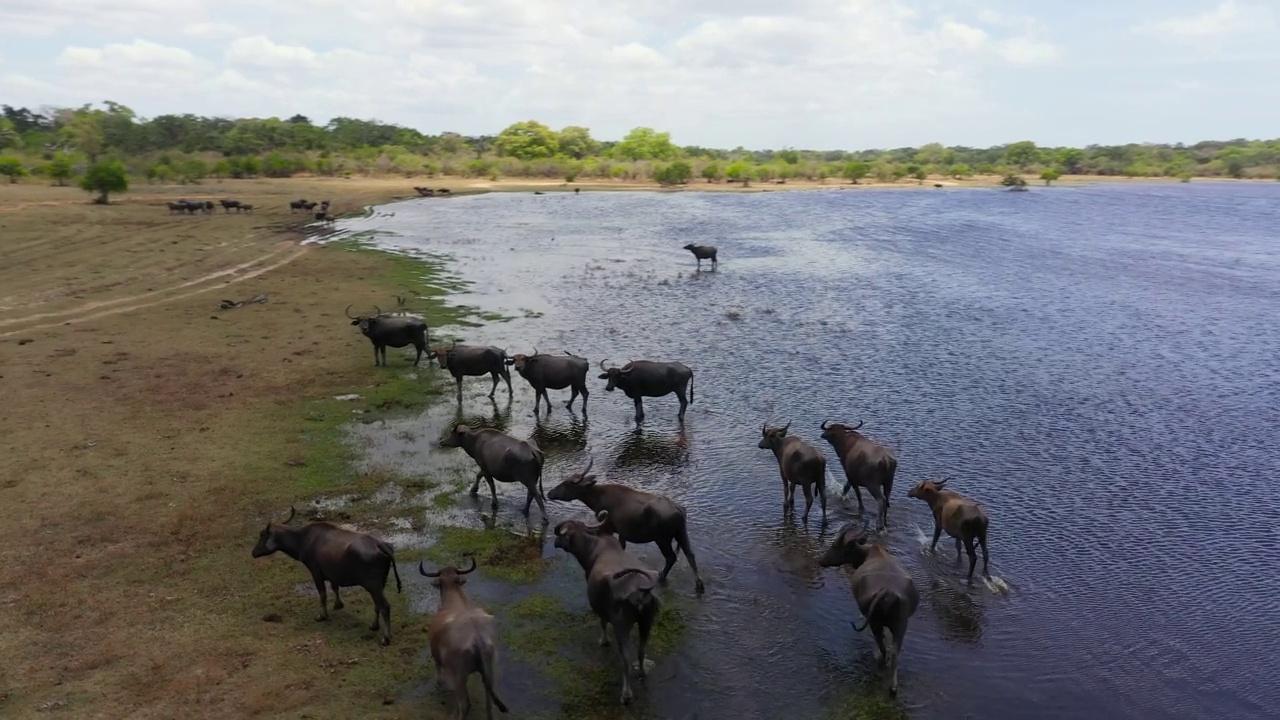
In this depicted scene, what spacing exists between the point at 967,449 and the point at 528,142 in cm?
10273

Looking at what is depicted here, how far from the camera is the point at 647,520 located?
973 cm

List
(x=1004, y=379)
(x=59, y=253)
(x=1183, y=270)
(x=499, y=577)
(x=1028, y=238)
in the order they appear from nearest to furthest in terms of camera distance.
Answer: (x=499, y=577)
(x=1004, y=379)
(x=59, y=253)
(x=1183, y=270)
(x=1028, y=238)

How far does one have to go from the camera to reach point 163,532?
10.6 m

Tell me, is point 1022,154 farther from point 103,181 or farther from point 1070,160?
point 103,181

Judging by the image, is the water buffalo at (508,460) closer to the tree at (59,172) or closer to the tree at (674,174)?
the tree at (59,172)

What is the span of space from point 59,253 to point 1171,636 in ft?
114

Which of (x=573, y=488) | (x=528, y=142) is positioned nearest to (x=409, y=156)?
(x=528, y=142)

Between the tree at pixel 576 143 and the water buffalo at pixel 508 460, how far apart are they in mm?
107192

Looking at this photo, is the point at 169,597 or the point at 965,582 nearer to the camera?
the point at 169,597

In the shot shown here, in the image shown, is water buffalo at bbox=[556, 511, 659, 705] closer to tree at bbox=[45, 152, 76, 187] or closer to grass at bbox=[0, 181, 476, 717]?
grass at bbox=[0, 181, 476, 717]

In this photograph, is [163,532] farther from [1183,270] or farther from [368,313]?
[1183,270]

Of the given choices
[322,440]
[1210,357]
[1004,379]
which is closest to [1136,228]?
[1210,357]

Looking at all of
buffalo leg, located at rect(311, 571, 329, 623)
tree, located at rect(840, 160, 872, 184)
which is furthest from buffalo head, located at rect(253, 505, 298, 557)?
tree, located at rect(840, 160, 872, 184)

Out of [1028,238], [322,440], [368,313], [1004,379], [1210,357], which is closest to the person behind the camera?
[322,440]
